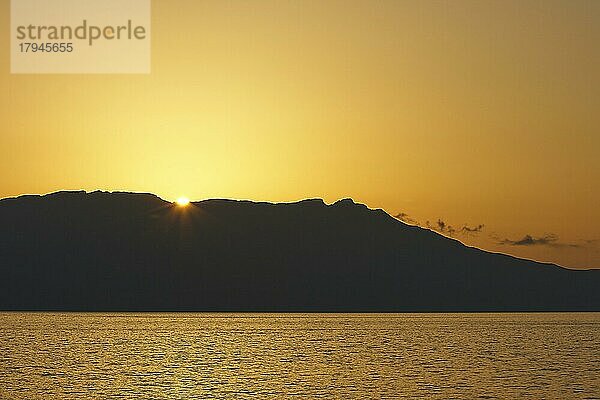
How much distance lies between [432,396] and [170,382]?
2848 centimetres

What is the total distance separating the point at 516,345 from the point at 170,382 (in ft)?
329

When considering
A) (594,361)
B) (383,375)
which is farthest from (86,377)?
(594,361)

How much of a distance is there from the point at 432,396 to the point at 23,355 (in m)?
80.7

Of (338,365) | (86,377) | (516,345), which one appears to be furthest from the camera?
(516,345)

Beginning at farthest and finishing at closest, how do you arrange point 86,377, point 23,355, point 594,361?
point 23,355 → point 594,361 → point 86,377

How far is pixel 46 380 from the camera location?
10819 cm

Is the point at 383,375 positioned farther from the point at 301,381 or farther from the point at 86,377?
the point at 86,377

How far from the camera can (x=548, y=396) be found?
9319 centimetres

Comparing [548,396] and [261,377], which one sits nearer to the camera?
[548,396]

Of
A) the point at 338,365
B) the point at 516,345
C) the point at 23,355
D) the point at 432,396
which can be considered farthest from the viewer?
the point at 516,345

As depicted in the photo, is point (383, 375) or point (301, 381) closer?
point (301, 381)

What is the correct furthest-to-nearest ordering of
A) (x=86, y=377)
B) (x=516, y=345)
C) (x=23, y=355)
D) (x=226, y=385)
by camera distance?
(x=516, y=345) < (x=23, y=355) < (x=86, y=377) < (x=226, y=385)

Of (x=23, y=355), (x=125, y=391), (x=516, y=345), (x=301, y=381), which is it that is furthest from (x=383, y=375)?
(x=516, y=345)

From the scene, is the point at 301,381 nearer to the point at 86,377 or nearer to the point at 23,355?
the point at 86,377
